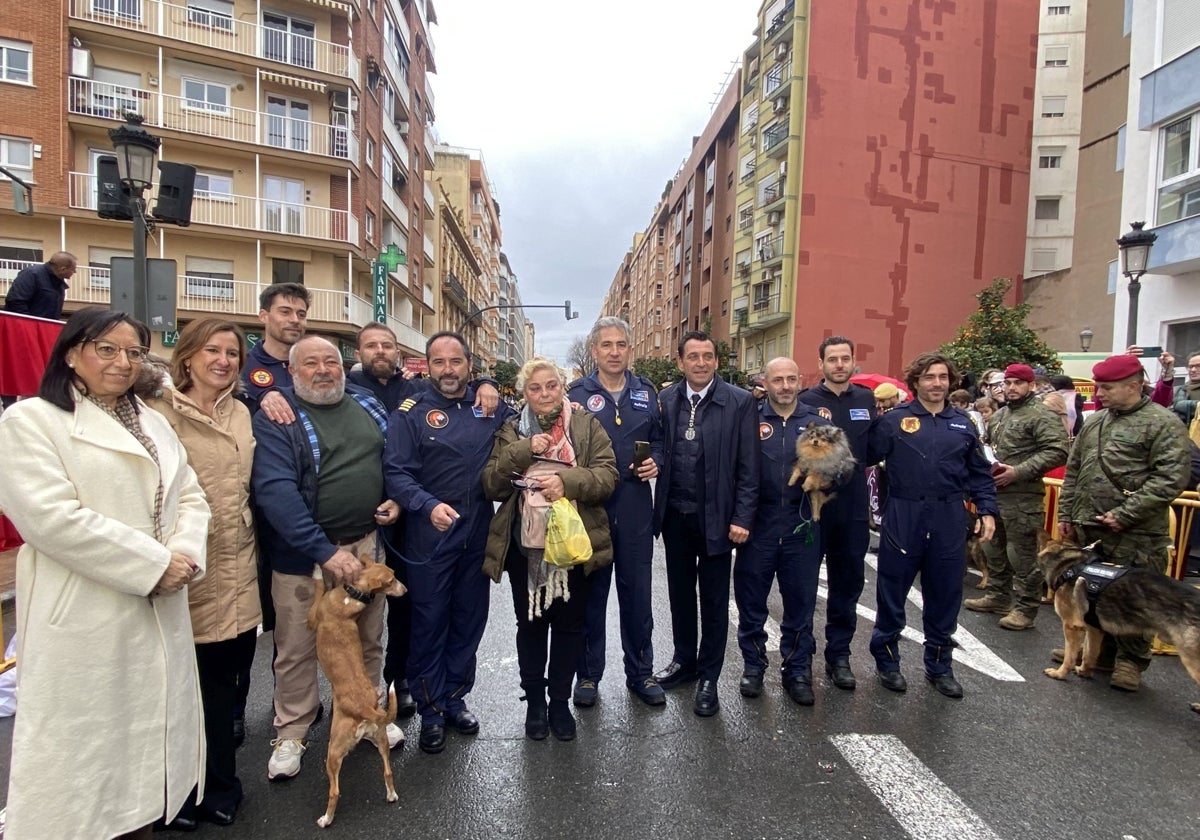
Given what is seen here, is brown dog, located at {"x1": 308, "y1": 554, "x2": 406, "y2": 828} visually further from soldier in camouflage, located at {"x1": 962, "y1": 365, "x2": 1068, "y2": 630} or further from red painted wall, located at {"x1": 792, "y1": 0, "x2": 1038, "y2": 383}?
red painted wall, located at {"x1": 792, "y1": 0, "x2": 1038, "y2": 383}

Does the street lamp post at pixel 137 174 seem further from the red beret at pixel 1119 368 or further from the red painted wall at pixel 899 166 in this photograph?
the red painted wall at pixel 899 166

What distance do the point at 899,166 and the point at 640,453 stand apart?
109 feet

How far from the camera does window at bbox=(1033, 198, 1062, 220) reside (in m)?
36.3

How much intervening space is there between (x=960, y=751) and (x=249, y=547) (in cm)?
388

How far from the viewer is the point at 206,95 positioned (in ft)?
77.0

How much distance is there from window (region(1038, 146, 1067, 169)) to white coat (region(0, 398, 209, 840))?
47078 mm

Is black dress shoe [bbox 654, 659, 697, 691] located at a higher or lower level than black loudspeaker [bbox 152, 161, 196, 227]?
lower

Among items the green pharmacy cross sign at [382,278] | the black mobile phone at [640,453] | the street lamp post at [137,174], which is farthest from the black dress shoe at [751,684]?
the green pharmacy cross sign at [382,278]

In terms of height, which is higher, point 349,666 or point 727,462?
point 727,462

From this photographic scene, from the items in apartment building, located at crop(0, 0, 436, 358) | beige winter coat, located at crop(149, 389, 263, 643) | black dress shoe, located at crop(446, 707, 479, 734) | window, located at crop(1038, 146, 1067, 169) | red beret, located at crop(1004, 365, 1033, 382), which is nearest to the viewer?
beige winter coat, located at crop(149, 389, 263, 643)

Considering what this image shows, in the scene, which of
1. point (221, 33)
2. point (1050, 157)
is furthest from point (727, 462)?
point (1050, 157)

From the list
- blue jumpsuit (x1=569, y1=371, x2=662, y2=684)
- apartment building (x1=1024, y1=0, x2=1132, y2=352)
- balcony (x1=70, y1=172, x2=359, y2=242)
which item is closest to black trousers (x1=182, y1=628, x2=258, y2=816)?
blue jumpsuit (x1=569, y1=371, x2=662, y2=684)

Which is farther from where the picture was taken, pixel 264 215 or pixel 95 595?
pixel 264 215

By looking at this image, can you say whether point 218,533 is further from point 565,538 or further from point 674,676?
point 674,676
